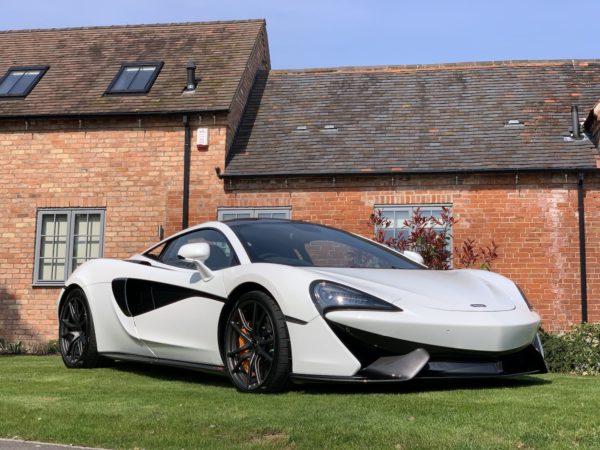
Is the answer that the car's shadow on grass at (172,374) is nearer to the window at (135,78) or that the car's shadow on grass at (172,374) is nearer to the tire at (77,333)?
the tire at (77,333)

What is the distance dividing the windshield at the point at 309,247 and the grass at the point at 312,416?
2.99ft

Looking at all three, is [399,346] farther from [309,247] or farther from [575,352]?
[575,352]

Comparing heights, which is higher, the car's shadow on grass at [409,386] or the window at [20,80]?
the window at [20,80]

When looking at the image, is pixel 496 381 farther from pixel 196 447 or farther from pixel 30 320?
pixel 30 320

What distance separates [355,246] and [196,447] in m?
2.84

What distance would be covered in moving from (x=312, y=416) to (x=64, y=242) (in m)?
10.9

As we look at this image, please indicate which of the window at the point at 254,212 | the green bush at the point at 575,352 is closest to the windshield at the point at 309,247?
the green bush at the point at 575,352

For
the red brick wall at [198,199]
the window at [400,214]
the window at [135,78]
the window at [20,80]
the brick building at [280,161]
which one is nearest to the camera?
the red brick wall at [198,199]

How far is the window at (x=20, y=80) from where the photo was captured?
49.9 feet

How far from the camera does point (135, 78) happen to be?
15.2 m

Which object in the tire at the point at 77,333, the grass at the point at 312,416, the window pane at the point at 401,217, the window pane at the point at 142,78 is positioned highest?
the window pane at the point at 142,78

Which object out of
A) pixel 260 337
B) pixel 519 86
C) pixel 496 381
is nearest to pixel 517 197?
pixel 519 86

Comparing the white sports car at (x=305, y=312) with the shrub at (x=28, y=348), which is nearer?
the white sports car at (x=305, y=312)

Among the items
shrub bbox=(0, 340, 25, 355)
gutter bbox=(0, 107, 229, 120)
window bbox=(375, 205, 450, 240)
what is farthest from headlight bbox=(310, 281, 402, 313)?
shrub bbox=(0, 340, 25, 355)
